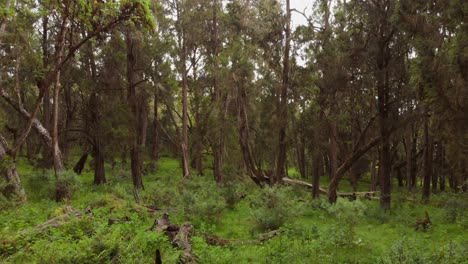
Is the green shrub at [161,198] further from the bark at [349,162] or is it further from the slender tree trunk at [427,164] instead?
the slender tree trunk at [427,164]

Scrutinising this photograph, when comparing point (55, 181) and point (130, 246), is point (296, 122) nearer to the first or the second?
point (55, 181)

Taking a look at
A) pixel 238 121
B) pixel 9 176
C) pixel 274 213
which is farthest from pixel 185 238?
pixel 238 121

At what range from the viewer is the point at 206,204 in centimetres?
1269

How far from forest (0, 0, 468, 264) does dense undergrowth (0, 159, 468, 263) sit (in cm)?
5

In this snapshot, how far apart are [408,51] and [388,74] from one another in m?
1.39

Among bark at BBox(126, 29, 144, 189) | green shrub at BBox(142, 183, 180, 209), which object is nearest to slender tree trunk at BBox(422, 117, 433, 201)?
green shrub at BBox(142, 183, 180, 209)

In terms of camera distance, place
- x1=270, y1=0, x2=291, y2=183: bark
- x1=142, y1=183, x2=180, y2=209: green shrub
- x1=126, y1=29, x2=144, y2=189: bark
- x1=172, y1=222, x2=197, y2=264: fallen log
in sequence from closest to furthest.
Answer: x1=172, y1=222, x2=197, y2=264: fallen log < x1=142, y1=183, x2=180, y2=209: green shrub < x1=126, y1=29, x2=144, y2=189: bark < x1=270, y1=0, x2=291, y2=183: bark

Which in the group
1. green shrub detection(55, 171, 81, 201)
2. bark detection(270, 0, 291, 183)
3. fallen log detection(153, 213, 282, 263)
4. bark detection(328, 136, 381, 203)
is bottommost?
fallen log detection(153, 213, 282, 263)

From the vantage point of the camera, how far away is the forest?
28.1 feet

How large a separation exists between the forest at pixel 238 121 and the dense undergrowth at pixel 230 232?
5 cm

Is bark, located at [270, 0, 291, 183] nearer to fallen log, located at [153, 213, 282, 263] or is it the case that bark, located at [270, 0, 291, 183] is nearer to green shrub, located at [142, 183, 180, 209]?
green shrub, located at [142, 183, 180, 209]

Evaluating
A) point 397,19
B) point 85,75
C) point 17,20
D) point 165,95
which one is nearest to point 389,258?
point 397,19

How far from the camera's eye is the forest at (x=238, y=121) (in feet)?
28.1

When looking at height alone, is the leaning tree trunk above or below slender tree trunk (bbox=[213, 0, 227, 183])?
below
